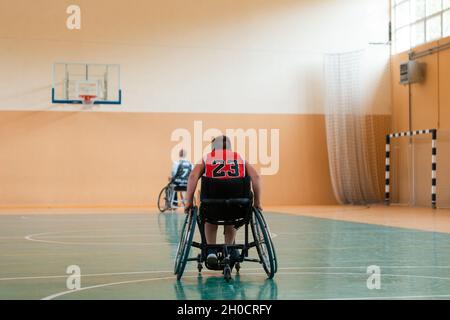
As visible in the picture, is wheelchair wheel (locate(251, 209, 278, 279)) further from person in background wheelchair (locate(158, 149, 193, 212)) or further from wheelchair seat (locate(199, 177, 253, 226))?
person in background wheelchair (locate(158, 149, 193, 212))

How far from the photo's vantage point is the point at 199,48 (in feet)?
61.6

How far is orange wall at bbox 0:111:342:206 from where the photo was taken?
17750 mm

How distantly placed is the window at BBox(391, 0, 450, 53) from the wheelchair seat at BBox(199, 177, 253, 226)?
1301 centimetres

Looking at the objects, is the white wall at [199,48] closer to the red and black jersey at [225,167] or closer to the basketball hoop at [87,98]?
the basketball hoop at [87,98]

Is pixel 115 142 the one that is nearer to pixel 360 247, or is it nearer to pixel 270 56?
pixel 270 56

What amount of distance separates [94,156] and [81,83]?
1968mm

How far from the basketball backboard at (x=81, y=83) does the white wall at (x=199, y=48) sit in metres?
0.24

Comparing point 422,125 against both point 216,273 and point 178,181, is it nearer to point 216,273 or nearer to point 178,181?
point 178,181

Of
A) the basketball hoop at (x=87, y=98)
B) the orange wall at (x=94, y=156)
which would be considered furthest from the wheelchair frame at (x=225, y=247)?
the orange wall at (x=94, y=156)

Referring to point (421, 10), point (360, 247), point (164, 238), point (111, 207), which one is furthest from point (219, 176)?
point (421, 10)

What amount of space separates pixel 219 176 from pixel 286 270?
111 cm

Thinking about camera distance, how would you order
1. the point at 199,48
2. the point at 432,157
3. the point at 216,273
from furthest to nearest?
the point at 199,48 → the point at 432,157 → the point at 216,273

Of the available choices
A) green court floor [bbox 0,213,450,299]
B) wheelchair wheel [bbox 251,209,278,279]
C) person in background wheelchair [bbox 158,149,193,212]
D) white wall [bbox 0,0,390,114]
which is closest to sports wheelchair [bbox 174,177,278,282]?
wheelchair wheel [bbox 251,209,278,279]

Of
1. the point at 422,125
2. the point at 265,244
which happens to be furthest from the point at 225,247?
the point at 422,125
